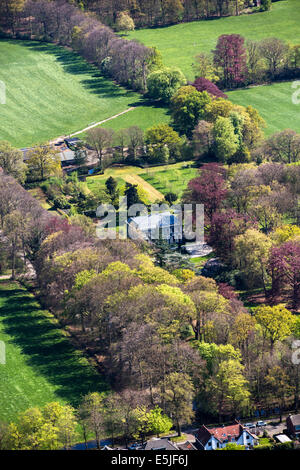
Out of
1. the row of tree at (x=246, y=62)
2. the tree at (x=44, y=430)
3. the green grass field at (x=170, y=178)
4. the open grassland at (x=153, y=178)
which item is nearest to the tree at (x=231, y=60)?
the row of tree at (x=246, y=62)

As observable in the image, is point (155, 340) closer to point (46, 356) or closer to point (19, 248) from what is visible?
point (46, 356)

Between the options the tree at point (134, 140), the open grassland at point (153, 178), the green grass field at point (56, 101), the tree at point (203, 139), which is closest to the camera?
the open grassland at point (153, 178)

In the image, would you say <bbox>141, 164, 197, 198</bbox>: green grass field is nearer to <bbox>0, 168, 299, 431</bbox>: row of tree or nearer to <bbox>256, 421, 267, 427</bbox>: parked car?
<bbox>0, 168, 299, 431</bbox>: row of tree

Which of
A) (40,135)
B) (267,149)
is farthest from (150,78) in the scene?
(267,149)

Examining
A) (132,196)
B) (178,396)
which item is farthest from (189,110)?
(178,396)

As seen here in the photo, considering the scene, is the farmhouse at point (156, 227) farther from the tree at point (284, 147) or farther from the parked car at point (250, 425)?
the parked car at point (250, 425)
